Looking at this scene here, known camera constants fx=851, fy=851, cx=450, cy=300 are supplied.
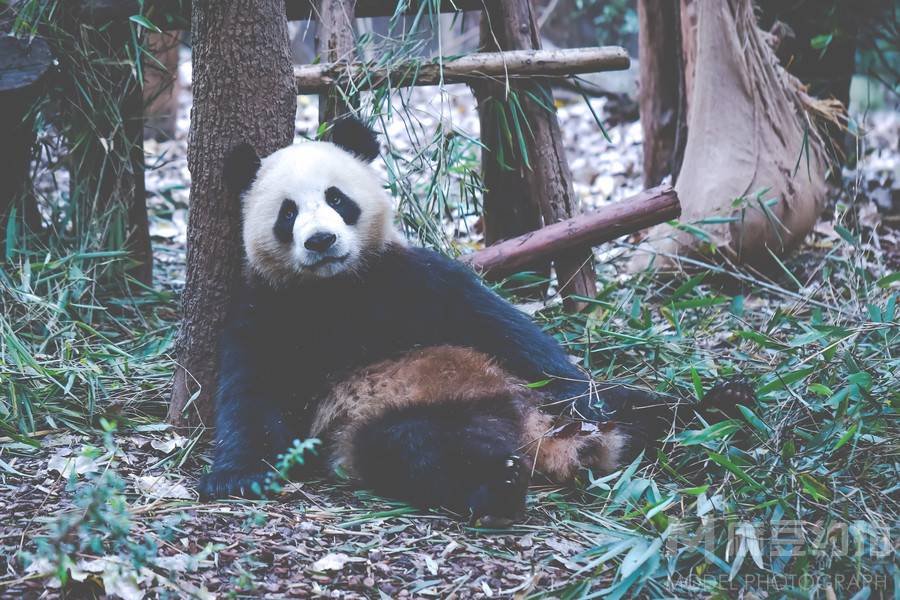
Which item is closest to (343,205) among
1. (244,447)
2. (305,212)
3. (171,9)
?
(305,212)

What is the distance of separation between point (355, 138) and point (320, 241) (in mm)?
690

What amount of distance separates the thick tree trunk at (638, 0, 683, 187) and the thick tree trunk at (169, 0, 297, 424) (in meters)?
3.59

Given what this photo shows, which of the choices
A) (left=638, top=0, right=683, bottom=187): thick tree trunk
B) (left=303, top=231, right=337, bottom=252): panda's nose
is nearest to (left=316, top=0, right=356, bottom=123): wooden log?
(left=303, top=231, right=337, bottom=252): panda's nose

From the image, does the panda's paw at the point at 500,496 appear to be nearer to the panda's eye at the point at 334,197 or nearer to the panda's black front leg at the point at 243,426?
the panda's black front leg at the point at 243,426

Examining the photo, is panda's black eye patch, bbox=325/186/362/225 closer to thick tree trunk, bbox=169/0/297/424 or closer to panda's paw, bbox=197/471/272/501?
thick tree trunk, bbox=169/0/297/424

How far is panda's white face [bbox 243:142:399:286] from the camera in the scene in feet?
11.1

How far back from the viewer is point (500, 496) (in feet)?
9.39

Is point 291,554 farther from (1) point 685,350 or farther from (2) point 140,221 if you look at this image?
(2) point 140,221

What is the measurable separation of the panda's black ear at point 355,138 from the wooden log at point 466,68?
63cm

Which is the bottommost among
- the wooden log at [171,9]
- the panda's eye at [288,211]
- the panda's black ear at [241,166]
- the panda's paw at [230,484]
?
the panda's paw at [230,484]

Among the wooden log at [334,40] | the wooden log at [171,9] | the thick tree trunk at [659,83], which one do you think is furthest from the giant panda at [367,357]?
the thick tree trunk at [659,83]

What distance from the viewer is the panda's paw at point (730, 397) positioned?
10.8 feet

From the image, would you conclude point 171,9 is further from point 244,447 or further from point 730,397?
point 730,397

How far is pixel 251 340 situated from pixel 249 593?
1.26 metres
